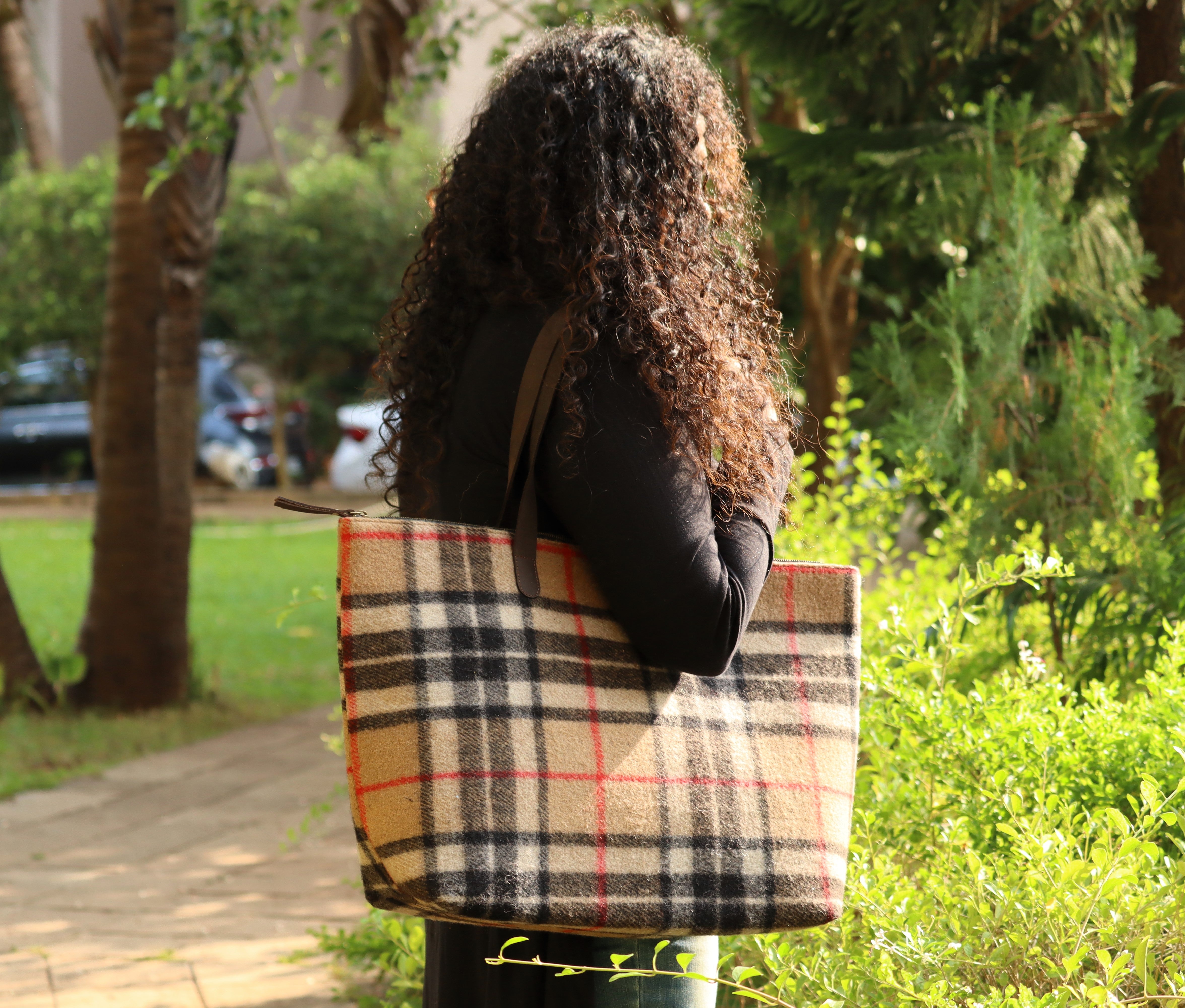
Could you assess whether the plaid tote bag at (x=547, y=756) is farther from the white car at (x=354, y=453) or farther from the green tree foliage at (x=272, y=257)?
the green tree foliage at (x=272, y=257)

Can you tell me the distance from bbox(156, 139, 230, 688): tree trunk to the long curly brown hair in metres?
4.13

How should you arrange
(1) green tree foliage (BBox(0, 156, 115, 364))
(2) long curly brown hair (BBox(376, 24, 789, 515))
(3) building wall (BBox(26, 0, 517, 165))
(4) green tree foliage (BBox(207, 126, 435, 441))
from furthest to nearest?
1. (3) building wall (BBox(26, 0, 517, 165))
2. (4) green tree foliage (BBox(207, 126, 435, 441))
3. (1) green tree foliage (BBox(0, 156, 115, 364))
4. (2) long curly brown hair (BBox(376, 24, 789, 515))

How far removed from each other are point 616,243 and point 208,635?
7383 millimetres

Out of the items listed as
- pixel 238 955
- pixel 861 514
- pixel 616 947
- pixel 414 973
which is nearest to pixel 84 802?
pixel 238 955

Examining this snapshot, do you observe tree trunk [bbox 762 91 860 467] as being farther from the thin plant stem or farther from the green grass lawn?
the thin plant stem

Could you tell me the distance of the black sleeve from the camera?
1460 mm

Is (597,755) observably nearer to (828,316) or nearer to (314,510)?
(314,510)

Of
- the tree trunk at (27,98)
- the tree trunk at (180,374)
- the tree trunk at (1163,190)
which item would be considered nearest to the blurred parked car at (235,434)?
the tree trunk at (27,98)

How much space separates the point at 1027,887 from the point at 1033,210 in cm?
165

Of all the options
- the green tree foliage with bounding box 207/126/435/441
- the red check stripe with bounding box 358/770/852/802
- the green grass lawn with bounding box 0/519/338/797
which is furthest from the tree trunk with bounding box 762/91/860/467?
the green tree foliage with bounding box 207/126/435/441

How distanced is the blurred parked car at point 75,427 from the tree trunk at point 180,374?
10.7 metres

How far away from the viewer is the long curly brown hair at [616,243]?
5.14 ft

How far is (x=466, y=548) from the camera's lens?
4.89 ft

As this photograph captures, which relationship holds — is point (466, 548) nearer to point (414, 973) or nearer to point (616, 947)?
point (616, 947)
